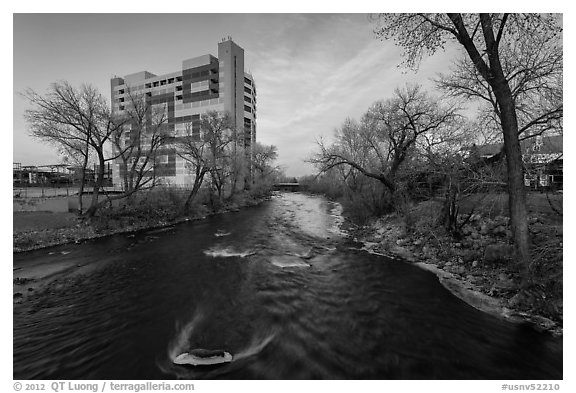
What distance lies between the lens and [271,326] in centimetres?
642

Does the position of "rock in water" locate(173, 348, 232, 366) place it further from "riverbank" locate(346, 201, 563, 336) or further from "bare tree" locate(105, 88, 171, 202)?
"bare tree" locate(105, 88, 171, 202)

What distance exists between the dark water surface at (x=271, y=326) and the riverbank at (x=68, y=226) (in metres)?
2.49

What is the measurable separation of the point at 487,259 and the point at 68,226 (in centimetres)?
2501

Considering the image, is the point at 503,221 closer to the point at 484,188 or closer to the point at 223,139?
the point at 484,188

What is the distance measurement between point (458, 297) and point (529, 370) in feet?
9.38

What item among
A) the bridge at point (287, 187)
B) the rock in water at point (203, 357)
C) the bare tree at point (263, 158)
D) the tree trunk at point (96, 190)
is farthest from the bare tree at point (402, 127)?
the bridge at point (287, 187)

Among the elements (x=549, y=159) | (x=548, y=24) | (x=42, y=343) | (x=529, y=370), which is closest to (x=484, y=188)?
(x=549, y=159)

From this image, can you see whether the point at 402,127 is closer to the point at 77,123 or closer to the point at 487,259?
the point at 487,259

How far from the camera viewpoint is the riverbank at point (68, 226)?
13555 millimetres

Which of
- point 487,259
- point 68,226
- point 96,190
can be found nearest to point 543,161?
point 487,259

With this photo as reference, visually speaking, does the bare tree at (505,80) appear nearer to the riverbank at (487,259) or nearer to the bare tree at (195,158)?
the riverbank at (487,259)

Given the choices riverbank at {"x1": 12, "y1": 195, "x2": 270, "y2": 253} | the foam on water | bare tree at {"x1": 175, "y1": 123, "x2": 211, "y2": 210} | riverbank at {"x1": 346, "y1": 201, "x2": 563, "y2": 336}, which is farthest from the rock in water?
bare tree at {"x1": 175, "y1": 123, "x2": 211, "y2": 210}

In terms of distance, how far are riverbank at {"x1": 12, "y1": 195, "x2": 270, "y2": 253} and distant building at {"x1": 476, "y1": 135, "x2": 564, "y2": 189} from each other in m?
24.5

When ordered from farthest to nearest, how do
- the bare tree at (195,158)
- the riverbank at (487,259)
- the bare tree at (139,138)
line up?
the bare tree at (195,158) < the bare tree at (139,138) < the riverbank at (487,259)
